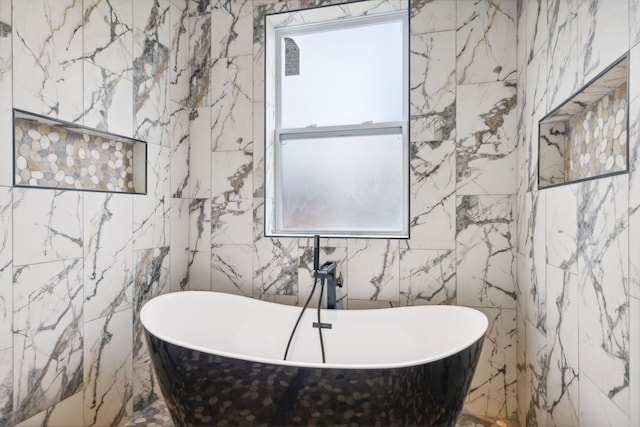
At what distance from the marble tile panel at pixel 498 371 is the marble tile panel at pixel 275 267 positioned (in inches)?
44.9

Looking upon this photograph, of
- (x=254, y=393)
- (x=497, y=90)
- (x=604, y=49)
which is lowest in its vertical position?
(x=254, y=393)

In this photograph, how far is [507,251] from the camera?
1.97m

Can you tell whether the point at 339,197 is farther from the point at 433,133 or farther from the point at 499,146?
the point at 499,146

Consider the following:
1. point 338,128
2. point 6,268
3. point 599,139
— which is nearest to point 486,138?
point 599,139

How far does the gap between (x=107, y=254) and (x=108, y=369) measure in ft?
2.02

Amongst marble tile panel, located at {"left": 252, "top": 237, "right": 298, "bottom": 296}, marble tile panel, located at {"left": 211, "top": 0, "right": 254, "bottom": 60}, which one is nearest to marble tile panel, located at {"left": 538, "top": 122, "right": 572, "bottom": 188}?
marble tile panel, located at {"left": 252, "top": 237, "right": 298, "bottom": 296}

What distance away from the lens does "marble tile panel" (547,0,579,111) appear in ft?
4.17

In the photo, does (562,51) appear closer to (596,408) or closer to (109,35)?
(596,408)

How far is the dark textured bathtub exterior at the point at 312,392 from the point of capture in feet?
3.92

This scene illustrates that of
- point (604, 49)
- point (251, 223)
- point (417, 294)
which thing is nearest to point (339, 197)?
point (251, 223)

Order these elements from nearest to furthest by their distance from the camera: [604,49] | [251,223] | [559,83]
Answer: [604,49] < [559,83] < [251,223]

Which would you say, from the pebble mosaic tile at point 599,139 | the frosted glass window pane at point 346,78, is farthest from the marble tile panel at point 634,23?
the frosted glass window pane at point 346,78

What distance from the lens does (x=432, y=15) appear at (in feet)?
6.75

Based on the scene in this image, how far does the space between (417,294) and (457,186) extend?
668mm
